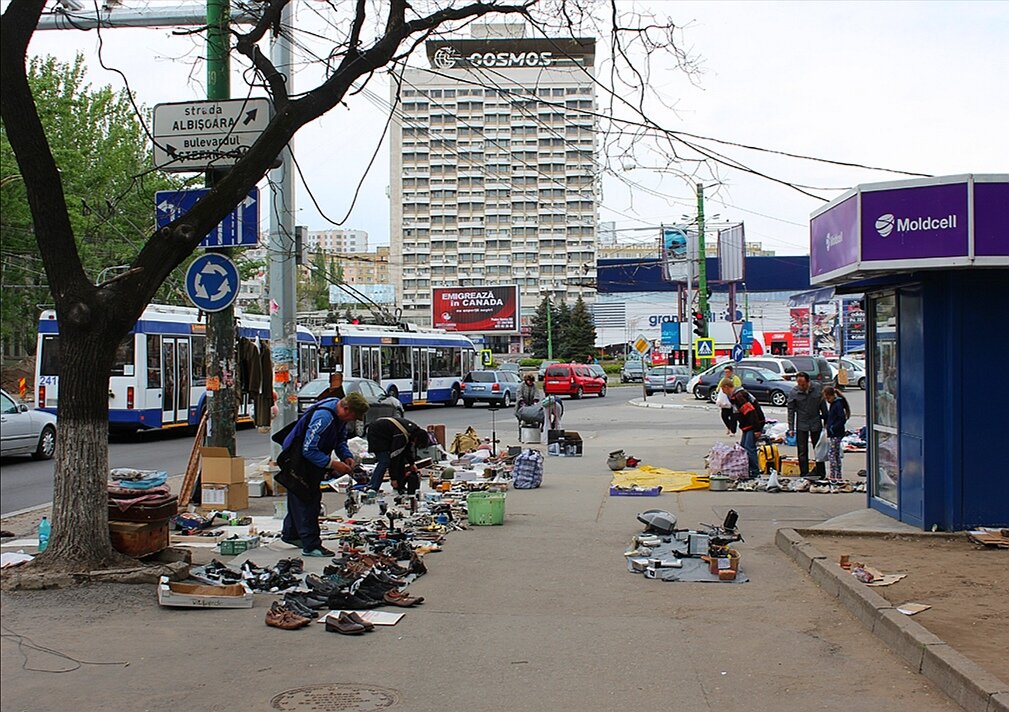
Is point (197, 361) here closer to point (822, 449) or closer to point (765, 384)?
point (822, 449)

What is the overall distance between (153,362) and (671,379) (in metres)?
37.7

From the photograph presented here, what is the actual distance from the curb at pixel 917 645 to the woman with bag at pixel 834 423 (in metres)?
6.97

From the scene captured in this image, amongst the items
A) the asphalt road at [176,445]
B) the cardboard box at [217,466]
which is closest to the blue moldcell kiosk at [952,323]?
the cardboard box at [217,466]

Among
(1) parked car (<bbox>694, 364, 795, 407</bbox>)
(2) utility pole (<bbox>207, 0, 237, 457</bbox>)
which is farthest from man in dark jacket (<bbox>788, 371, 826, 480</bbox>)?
(1) parked car (<bbox>694, 364, 795, 407</bbox>)

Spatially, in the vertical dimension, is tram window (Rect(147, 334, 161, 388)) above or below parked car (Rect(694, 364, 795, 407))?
above

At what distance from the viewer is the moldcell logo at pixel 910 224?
1073 centimetres

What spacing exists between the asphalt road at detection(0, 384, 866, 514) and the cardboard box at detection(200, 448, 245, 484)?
1.82 m

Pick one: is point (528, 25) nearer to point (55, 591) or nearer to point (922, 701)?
point (55, 591)

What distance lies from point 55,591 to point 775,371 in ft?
122

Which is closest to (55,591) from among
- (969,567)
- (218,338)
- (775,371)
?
(218,338)

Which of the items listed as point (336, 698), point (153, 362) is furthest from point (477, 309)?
point (336, 698)

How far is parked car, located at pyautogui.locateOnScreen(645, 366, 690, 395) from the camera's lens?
57.2 m

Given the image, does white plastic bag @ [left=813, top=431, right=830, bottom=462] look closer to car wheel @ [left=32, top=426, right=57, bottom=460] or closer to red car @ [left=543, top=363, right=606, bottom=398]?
car wheel @ [left=32, top=426, right=57, bottom=460]

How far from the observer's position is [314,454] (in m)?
10.2
